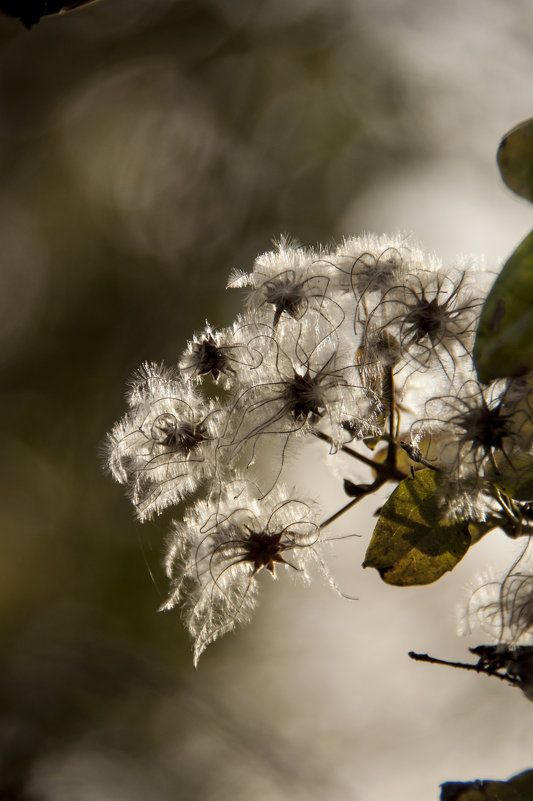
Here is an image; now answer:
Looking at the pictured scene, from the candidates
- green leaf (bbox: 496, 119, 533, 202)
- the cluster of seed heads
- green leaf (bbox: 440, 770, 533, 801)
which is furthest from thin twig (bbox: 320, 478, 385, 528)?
green leaf (bbox: 496, 119, 533, 202)

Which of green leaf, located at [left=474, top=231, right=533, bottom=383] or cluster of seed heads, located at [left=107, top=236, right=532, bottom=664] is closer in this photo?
green leaf, located at [left=474, top=231, right=533, bottom=383]

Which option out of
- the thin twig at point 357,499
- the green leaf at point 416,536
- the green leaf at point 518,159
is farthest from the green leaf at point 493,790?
the green leaf at point 518,159

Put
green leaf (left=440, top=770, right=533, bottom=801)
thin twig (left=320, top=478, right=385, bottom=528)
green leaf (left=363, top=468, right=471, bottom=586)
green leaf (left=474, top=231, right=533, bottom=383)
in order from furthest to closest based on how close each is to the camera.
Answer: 1. thin twig (left=320, top=478, right=385, bottom=528)
2. green leaf (left=363, top=468, right=471, bottom=586)
3. green leaf (left=440, top=770, right=533, bottom=801)
4. green leaf (left=474, top=231, right=533, bottom=383)

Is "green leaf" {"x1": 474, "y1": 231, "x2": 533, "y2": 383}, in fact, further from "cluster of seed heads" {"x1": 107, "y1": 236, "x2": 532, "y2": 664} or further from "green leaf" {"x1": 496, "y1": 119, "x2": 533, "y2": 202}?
"cluster of seed heads" {"x1": 107, "y1": 236, "x2": 532, "y2": 664}

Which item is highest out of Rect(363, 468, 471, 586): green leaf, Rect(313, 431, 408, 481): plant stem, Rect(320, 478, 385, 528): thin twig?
Rect(313, 431, 408, 481): plant stem

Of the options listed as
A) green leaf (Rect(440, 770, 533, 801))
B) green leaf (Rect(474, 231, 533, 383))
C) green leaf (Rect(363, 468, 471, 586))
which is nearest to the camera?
green leaf (Rect(474, 231, 533, 383))

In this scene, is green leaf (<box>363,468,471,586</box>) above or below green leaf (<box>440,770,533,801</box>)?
→ above

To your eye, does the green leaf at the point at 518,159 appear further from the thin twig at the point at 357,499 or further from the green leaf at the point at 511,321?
the thin twig at the point at 357,499

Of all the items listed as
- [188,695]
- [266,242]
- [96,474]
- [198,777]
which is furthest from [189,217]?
[198,777]
